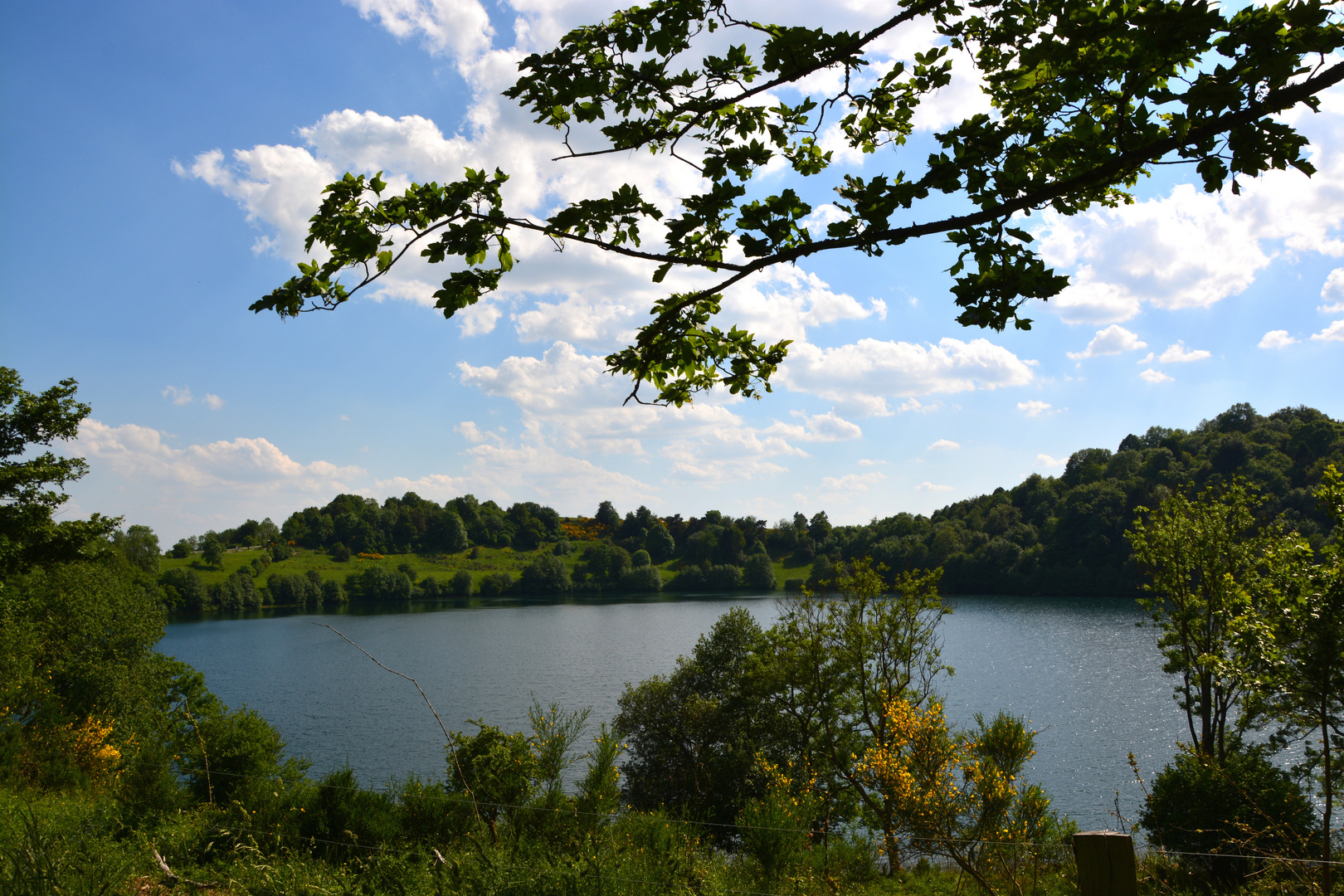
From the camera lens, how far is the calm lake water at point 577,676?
26588 millimetres

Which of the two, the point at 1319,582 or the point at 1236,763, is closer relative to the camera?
the point at 1319,582

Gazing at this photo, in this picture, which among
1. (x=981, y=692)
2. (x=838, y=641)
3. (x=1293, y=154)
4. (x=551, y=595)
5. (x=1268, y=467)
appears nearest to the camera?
(x=1293, y=154)

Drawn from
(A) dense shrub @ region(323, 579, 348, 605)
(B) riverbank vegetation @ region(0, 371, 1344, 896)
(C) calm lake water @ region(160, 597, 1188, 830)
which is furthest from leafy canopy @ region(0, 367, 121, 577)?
(A) dense shrub @ region(323, 579, 348, 605)

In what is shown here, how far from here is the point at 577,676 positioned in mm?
41969

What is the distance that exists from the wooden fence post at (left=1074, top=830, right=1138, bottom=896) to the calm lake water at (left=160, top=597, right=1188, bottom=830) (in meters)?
21.2

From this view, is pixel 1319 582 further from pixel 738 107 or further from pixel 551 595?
pixel 551 595

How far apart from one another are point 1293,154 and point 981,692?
37.1 metres

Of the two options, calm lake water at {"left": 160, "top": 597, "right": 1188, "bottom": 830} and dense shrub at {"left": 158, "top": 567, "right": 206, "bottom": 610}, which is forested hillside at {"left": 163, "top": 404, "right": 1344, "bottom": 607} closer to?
dense shrub at {"left": 158, "top": 567, "right": 206, "bottom": 610}

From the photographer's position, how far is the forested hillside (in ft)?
238

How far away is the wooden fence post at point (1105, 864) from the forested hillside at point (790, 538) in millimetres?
49344

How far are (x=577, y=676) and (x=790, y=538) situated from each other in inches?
3480

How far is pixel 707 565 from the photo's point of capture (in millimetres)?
116562

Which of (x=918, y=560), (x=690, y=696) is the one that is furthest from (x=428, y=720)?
(x=918, y=560)

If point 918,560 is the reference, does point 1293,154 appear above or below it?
above
